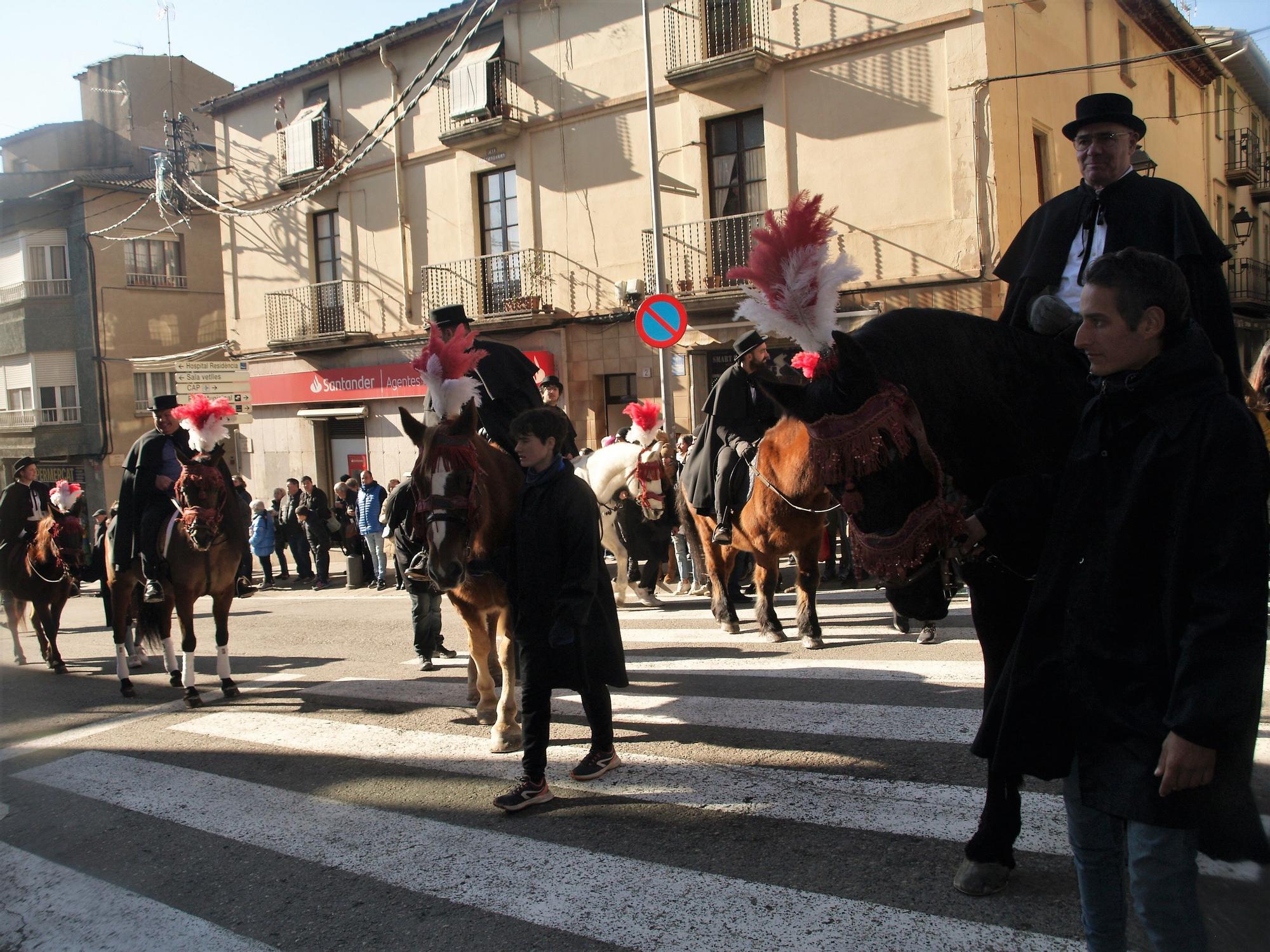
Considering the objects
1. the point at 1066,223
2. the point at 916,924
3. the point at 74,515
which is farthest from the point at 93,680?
the point at 1066,223

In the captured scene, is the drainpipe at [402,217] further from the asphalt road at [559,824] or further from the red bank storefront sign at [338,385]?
the asphalt road at [559,824]

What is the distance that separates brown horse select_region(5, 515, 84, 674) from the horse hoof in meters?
9.74

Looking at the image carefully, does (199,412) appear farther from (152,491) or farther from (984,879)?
(984,879)

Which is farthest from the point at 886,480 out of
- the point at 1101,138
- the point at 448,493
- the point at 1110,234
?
the point at 448,493

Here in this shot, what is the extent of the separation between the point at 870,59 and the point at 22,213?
14689 millimetres

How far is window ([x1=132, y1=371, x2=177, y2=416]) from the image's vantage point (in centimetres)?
2838

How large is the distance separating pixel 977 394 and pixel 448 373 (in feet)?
11.2

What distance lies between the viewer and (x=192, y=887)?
13.1 ft

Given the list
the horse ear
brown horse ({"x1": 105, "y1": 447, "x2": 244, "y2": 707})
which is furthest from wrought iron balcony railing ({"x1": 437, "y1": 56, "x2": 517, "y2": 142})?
the horse ear

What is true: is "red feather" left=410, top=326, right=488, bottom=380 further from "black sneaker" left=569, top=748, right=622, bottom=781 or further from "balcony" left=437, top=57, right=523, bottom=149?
"balcony" left=437, top=57, right=523, bottom=149

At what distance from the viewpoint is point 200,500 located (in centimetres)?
745

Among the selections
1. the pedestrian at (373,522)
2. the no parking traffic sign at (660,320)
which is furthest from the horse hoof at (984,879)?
the pedestrian at (373,522)

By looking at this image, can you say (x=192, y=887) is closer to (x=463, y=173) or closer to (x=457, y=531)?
(x=457, y=531)

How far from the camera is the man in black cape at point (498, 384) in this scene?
655 centimetres
